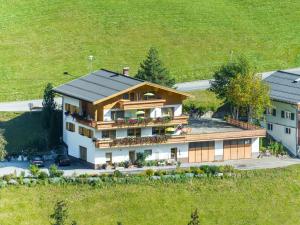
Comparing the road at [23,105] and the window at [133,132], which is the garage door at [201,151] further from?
the road at [23,105]

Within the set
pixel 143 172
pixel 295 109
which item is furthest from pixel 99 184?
pixel 295 109

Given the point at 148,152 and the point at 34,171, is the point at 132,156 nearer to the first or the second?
the point at 148,152

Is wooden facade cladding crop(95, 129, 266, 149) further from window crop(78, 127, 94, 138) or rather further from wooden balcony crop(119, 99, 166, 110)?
wooden balcony crop(119, 99, 166, 110)

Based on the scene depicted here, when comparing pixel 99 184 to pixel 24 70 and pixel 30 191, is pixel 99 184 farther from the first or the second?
pixel 24 70

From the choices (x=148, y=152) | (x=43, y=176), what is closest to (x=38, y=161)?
(x=43, y=176)

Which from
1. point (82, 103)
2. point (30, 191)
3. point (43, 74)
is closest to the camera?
point (30, 191)

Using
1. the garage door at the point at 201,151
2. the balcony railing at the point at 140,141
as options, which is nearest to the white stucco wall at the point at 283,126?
the garage door at the point at 201,151

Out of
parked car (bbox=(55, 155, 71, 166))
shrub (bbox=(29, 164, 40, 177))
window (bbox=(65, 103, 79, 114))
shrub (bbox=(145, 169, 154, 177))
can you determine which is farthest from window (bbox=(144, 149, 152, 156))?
shrub (bbox=(29, 164, 40, 177))
